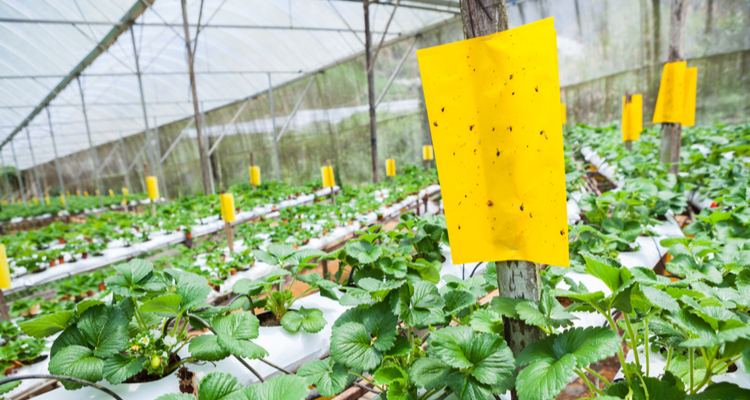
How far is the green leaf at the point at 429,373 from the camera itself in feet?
2.32

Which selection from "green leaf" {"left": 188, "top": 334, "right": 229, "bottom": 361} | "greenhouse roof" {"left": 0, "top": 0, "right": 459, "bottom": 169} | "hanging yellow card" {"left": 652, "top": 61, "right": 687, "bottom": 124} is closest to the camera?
"green leaf" {"left": 188, "top": 334, "right": 229, "bottom": 361}

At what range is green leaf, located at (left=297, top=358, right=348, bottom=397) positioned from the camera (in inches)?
29.1

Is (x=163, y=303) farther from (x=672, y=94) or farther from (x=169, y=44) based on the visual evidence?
(x=169, y=44)

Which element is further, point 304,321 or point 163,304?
point 304,321

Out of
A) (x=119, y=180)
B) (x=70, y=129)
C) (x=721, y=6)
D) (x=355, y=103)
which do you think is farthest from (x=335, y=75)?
(x=119, y=180)

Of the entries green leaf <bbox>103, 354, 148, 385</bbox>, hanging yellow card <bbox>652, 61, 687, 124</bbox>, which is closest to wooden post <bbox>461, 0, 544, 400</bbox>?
green leaf <bbox>103, 354, 148, 385</bbox>

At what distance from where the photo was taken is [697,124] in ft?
19.0

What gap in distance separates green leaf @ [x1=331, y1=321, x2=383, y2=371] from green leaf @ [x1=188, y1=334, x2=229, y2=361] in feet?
0.91

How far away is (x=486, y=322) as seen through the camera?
0.88 m

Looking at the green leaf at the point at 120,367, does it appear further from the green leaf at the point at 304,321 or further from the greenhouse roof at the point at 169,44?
the greenhouse roof at the point at 169,44

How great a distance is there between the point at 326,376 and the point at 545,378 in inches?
17.5

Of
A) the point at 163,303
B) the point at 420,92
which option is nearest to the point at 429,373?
the point at 163,303

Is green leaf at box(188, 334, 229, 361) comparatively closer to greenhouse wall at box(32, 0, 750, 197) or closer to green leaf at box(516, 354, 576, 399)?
green leaf at box(516, 354, 576, 399)

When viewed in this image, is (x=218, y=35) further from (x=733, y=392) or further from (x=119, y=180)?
(x=119, y=180)
